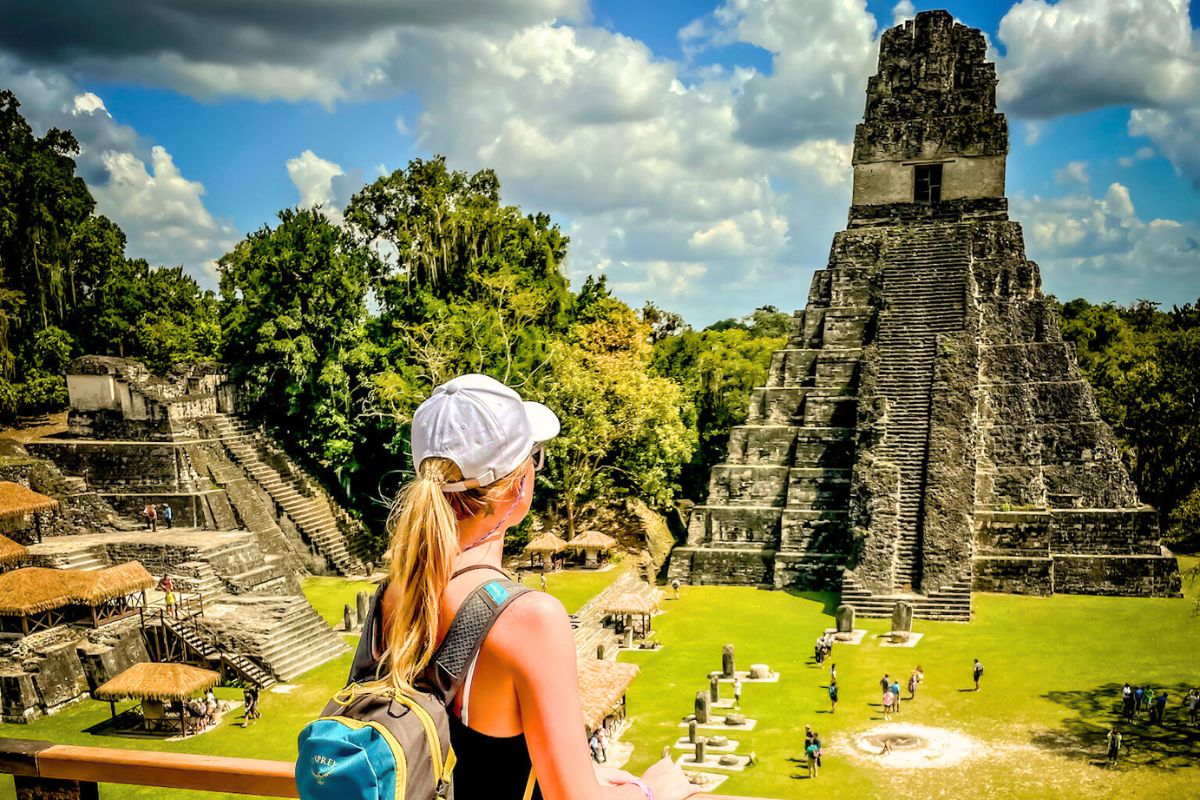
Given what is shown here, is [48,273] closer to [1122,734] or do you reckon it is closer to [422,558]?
[1122,734]

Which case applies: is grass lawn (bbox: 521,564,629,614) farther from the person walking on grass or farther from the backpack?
the backpack

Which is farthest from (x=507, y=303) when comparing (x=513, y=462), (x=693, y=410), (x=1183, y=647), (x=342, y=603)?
(x=513, y=462)

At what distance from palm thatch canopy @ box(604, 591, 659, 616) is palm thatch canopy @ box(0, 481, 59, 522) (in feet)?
44.7

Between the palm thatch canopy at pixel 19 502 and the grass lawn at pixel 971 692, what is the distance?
46.9ft

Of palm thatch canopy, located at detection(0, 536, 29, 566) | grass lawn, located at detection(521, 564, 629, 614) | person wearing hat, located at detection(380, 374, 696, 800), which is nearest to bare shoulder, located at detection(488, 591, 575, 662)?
person wearing hat, located at detection(380, 374, 696, 800)

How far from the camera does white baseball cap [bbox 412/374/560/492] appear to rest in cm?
213

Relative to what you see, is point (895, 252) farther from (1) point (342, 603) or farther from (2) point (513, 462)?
(2) point (513, 462)

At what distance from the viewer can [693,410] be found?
35375mm

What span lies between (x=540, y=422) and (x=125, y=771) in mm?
1675

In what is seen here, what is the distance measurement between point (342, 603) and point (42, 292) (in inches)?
616

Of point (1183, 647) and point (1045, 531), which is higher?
point (1045, 531)

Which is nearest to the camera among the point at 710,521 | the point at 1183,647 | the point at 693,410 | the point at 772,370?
the point at 1183,647

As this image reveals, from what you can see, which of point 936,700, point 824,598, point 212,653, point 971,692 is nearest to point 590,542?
point 824,598

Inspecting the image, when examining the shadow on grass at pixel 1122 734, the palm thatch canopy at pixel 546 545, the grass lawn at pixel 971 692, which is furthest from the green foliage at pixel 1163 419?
the palm thatch canopy at pixel 546 545
